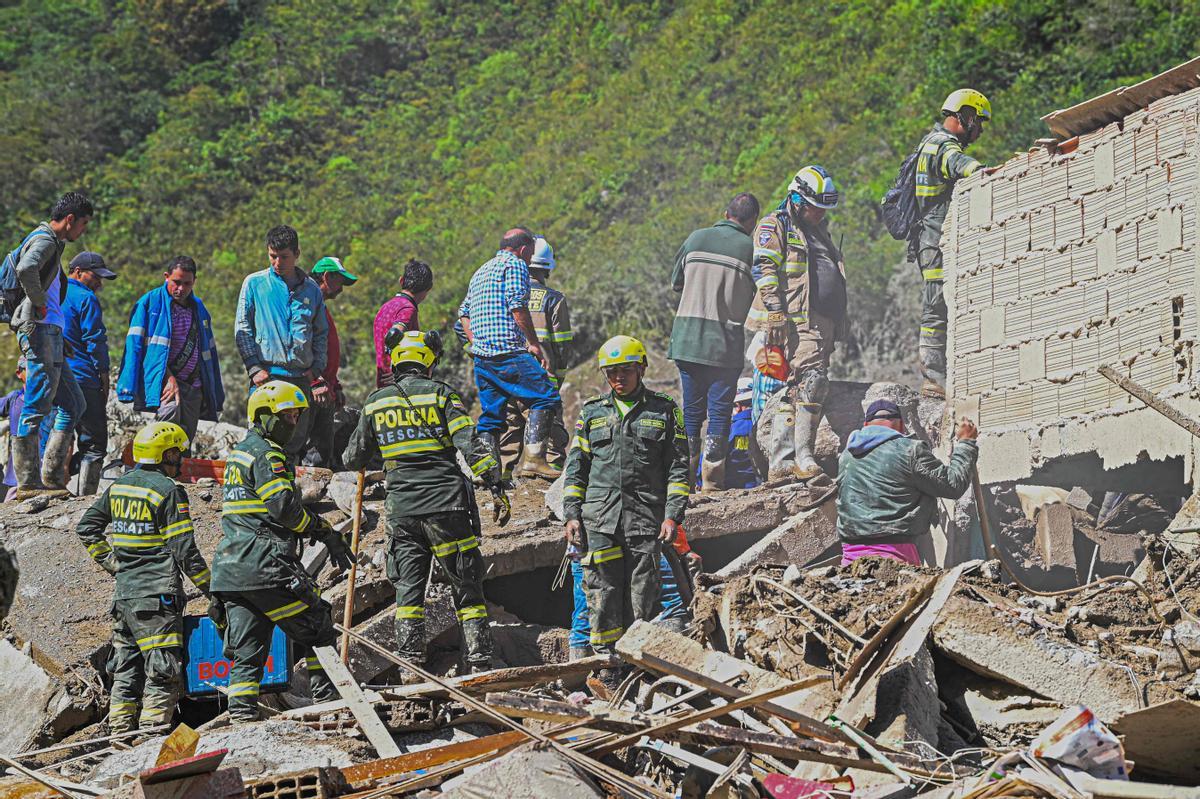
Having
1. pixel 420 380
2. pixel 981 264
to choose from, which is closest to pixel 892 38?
Result: pixel 981 264

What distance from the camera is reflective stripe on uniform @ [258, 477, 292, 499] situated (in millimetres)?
6984

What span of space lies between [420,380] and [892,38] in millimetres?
11950

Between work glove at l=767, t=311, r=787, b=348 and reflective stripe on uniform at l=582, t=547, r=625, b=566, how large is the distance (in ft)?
9.90

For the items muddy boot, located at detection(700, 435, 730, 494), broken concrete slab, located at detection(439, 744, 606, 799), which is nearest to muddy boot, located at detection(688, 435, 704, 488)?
muddy boot, located at detection(700, 435, 730, 494)

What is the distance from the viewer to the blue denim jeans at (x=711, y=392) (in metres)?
9.81

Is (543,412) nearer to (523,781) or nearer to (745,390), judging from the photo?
(745,390)

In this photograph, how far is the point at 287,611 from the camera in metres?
7.05

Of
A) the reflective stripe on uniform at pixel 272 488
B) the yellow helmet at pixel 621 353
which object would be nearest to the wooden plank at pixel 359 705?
the reflective stripe on uniform at pixel 272 488

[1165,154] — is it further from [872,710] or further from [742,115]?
[742,115]

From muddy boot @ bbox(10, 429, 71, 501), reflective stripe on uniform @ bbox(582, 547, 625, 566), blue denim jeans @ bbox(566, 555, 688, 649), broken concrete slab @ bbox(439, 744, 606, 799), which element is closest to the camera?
broken concrete slab @ bbox(439, 744, 606, 799)

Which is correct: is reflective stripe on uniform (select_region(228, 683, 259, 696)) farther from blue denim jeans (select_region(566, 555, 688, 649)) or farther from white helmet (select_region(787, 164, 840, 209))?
white helmet (select_region(787, 164, 840, 209))

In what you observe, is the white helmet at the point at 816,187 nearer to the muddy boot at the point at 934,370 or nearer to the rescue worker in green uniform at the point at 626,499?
the muddy boot at the point at 934,370

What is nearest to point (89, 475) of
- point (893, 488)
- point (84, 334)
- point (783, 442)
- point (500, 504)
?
point (84, 334)

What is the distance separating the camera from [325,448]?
34.5 ft
